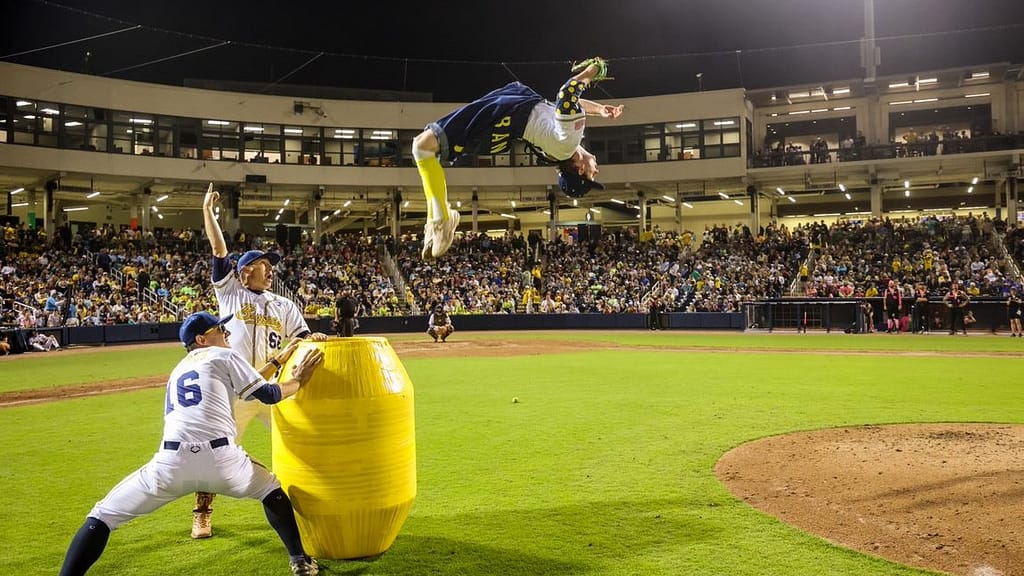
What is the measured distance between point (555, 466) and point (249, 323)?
3.54 metres

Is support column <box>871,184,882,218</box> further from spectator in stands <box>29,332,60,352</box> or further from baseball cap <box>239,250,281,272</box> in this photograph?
baseball cap <box>239,250,281,272</box>

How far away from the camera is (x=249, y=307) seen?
6.49 meters

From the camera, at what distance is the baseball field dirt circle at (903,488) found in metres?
5.31

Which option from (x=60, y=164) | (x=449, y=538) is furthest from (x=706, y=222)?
(x=449, y=538)

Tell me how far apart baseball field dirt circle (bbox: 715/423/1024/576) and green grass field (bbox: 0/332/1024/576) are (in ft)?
1.13

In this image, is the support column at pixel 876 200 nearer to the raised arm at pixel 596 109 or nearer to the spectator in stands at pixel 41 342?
the spectator in stands at pixel 41 342

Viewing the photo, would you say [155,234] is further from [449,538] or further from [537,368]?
[449,538]

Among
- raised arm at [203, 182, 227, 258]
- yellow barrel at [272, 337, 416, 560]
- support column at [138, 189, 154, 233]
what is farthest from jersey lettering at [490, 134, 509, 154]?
support column at [138, 189, 154, 233]

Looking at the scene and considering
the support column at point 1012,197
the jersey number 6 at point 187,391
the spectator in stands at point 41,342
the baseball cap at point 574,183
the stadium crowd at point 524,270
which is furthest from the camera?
the support column at point 1012,197

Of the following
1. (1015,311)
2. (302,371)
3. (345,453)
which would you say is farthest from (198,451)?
(1015,311)

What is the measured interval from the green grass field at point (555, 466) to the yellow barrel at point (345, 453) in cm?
27

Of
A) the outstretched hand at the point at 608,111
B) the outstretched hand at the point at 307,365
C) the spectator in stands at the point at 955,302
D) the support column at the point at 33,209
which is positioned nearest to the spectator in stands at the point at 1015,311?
the spectator in stands at the point at 955,302

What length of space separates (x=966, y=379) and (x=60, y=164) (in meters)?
39.4

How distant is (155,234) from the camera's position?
131 feet
